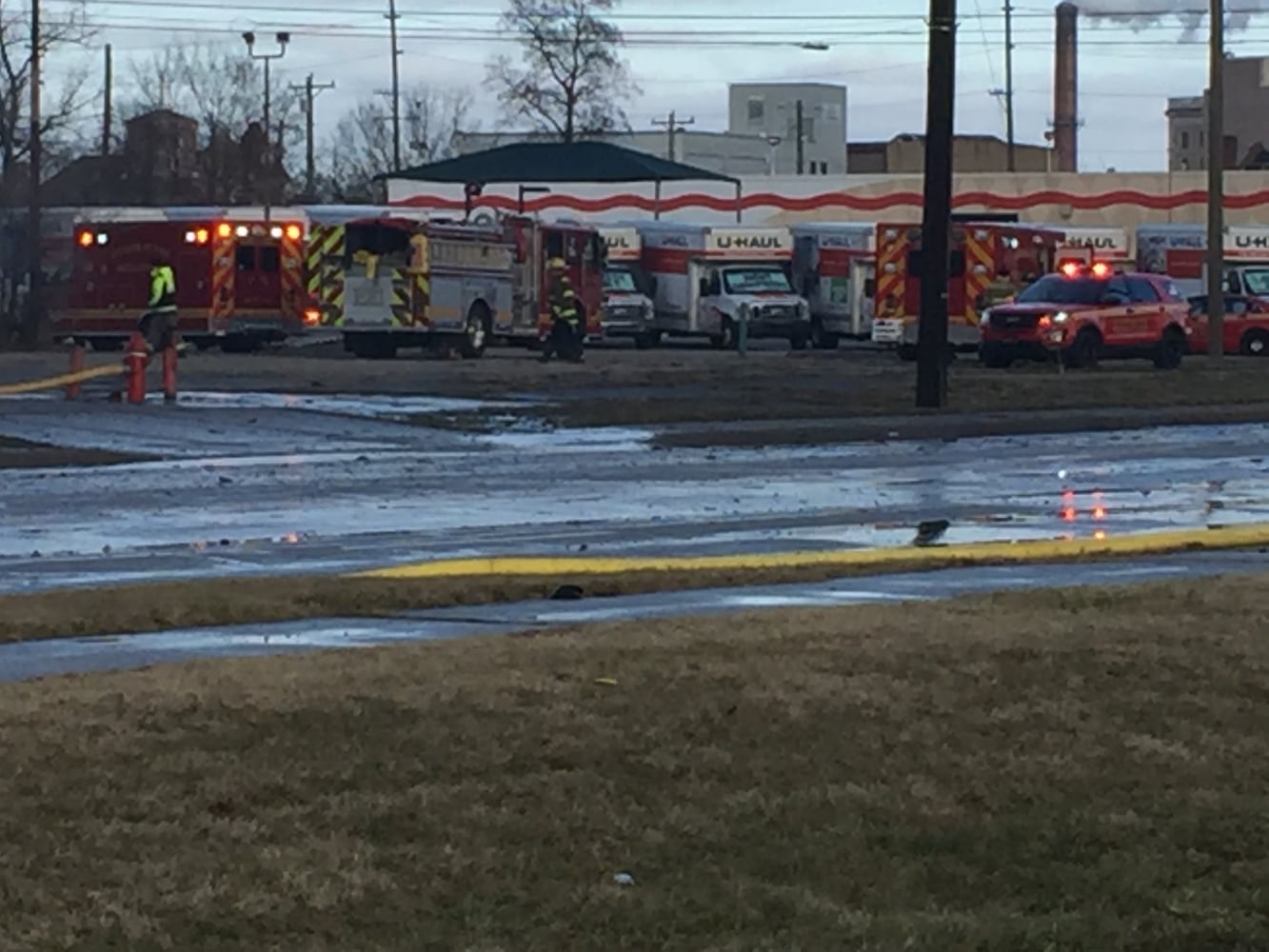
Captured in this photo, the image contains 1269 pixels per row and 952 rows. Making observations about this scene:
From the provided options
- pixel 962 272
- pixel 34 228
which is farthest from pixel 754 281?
pixel 34 228

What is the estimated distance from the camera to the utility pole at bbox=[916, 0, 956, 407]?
3012cm

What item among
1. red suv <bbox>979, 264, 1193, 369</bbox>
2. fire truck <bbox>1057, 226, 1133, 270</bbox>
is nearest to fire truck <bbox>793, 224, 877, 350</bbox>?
fire truck <bbox>1057, 226, 1133, 270</bbox>

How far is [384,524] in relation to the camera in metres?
17.3

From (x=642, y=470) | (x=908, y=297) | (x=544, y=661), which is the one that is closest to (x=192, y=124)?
(x=908, y=297)

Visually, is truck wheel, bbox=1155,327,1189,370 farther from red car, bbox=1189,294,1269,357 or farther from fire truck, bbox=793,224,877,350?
fire truck, bbox=793,224,877,350

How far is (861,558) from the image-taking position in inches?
578

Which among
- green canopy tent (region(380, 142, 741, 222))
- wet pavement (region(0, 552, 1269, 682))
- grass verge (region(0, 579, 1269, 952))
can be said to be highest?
green canopy tent (region(380, 142, 741, 222))

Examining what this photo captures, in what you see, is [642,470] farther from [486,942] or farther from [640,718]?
[486,942]

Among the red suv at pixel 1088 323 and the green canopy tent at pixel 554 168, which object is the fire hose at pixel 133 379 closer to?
the red suv at pixel 1088 323

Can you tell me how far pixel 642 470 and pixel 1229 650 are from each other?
13026 millimetres

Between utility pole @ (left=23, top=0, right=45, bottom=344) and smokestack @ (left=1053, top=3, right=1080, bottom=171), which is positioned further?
smokestack @ (left=1053, top=3, right=1080, bottom=171)

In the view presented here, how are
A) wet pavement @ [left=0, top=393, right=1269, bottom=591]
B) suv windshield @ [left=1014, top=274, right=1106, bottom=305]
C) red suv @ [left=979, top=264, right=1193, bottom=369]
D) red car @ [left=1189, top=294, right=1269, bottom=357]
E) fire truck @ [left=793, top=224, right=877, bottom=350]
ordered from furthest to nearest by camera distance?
fire truck @ [left=793, top=224, right=877, bottom=350], red car @ [left=1189, top=294, right=1269, bottom=357], suv windshield @ [left=1014, top=274, right=1106, bottom=305], red suv @ [left=979, top=264, right=1193, bottom=369], wet pavement @ [left=0, top=393, right=1269, bottom=591]

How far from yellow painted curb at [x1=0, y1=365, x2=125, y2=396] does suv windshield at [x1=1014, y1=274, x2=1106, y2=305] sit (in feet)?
55.2

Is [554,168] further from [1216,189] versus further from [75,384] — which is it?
[75,384]
